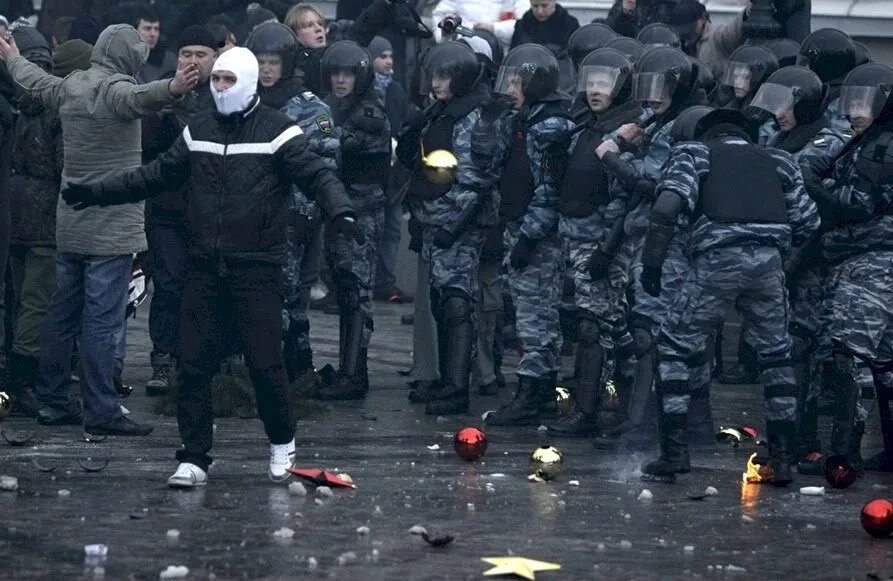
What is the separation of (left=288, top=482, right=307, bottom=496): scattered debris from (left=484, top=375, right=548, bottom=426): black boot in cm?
267

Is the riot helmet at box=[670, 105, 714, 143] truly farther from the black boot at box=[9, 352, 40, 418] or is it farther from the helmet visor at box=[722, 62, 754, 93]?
the black boot at box=[9, 352, 40, 418]

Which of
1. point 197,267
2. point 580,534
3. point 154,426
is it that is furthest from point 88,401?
point 580,534

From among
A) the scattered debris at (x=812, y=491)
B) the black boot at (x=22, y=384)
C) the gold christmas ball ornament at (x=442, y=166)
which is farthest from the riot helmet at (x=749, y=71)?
the black boot at (x=22, y=384)

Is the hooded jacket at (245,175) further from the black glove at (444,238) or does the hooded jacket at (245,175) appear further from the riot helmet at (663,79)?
the black glove at (444,238)

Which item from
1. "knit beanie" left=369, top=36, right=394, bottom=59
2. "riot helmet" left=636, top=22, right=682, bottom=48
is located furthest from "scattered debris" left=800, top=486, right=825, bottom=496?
"knit beanie" left=369, top=36, right=394, bottom=59

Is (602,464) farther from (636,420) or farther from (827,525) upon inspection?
(827,525)

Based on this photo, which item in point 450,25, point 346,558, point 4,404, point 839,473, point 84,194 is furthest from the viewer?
point 450,25

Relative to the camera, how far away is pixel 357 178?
12.7 m

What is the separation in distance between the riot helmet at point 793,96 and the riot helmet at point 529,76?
4.41ft

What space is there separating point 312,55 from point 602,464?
4.84m

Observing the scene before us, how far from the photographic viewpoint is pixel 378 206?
12836mm

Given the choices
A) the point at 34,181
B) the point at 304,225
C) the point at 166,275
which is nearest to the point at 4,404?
the point at 34,181

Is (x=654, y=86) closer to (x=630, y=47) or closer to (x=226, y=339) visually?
(x=630, y=47)

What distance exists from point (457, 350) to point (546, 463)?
2429 mm
